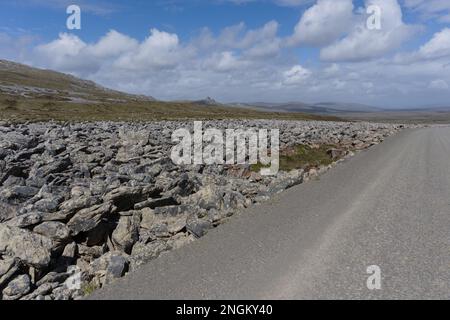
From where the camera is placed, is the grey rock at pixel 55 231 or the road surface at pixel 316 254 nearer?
the road surface at pixel 316 254

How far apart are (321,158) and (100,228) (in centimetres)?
2158

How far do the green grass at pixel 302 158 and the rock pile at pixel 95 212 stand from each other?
353cm

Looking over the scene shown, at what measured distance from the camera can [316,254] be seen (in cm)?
938

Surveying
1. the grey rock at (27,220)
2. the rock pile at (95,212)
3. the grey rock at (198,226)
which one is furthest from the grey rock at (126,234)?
the grey rock at (27,220)

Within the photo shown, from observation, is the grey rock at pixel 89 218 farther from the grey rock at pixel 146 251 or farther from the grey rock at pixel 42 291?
the grey rock at pixel 42 291

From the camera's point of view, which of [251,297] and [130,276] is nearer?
[251,297]

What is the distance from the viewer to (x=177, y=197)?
1484 cm

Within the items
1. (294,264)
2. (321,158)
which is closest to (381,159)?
(321,158)

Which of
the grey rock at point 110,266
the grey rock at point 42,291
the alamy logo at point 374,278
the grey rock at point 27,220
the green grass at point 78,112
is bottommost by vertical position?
the grey rock at point 42,291

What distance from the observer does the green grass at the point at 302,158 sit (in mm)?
24775

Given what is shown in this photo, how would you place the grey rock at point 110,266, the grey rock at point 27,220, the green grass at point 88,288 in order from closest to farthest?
the green grass at point 88,288
the grey rock at point 110,266
the grey rock at point 27,220

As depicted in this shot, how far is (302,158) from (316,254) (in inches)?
790
